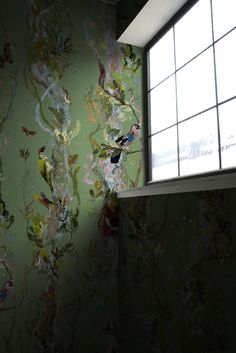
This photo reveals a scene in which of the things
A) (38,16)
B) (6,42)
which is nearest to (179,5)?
(38,16)

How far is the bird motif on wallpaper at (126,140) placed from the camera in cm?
185

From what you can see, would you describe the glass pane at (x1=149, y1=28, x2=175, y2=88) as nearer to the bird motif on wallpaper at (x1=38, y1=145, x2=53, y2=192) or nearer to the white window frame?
the white window frame

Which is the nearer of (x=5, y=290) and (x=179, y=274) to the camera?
(x=179, y=274)

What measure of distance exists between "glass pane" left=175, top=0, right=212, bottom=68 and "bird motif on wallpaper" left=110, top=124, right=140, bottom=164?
45cm

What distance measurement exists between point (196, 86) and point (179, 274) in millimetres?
891

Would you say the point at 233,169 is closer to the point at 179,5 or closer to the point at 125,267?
the point at 125,267

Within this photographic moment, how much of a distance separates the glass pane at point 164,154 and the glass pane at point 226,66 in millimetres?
399

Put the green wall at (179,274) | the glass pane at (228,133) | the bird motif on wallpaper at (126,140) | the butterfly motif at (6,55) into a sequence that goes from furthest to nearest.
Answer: the bird motif on wallpaper at (126,140), the butterfly motif at (6,55), the glass pane at (228,133), the green wall at (179,274)

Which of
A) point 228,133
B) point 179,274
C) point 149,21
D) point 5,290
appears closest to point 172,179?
point 228,133

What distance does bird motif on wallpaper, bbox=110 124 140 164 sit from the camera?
72.9 inches

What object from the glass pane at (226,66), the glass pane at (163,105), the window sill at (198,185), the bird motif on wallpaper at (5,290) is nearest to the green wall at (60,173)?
the bird motif on wallpaper at (5,290)

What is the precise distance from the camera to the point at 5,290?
1578 millimetres

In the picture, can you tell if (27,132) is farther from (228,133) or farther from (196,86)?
(228,133)

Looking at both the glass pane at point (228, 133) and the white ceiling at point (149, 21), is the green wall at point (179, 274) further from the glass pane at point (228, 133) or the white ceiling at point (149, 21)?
the white ceiling at point (149, 21)
